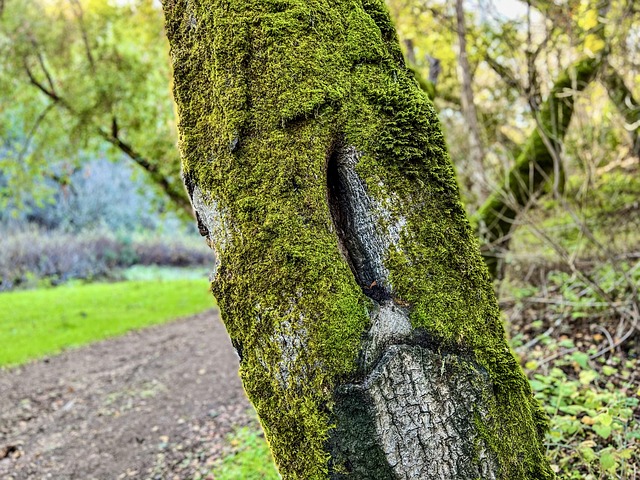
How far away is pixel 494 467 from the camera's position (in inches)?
68.7

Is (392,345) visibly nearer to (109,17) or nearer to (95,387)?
(95,387)

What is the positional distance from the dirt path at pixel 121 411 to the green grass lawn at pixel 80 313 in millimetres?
621

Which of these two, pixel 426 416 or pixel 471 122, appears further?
pixel 471 122

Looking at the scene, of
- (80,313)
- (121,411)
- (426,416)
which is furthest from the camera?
(80,313)

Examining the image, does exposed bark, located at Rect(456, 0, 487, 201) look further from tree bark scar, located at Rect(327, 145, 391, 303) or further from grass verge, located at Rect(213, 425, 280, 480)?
tree bark scar, located at Rect(327, 145, 391, 303)

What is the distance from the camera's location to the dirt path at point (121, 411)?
4586mm

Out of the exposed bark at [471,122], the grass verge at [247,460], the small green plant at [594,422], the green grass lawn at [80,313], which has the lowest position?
the grass verge at [247,460]

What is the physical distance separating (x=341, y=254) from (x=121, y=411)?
17.0ft

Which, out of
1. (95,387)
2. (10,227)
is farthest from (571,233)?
(10,227)

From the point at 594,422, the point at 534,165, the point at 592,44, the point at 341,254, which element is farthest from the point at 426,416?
the point at 592,44

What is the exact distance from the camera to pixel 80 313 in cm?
1123

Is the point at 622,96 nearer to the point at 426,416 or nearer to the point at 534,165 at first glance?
the point at 534,165

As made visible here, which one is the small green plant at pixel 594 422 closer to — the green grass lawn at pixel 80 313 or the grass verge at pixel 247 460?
the grass verge at pixel 247 460

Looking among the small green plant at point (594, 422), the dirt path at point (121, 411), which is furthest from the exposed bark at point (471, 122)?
the dirt path at point (121, 411)
